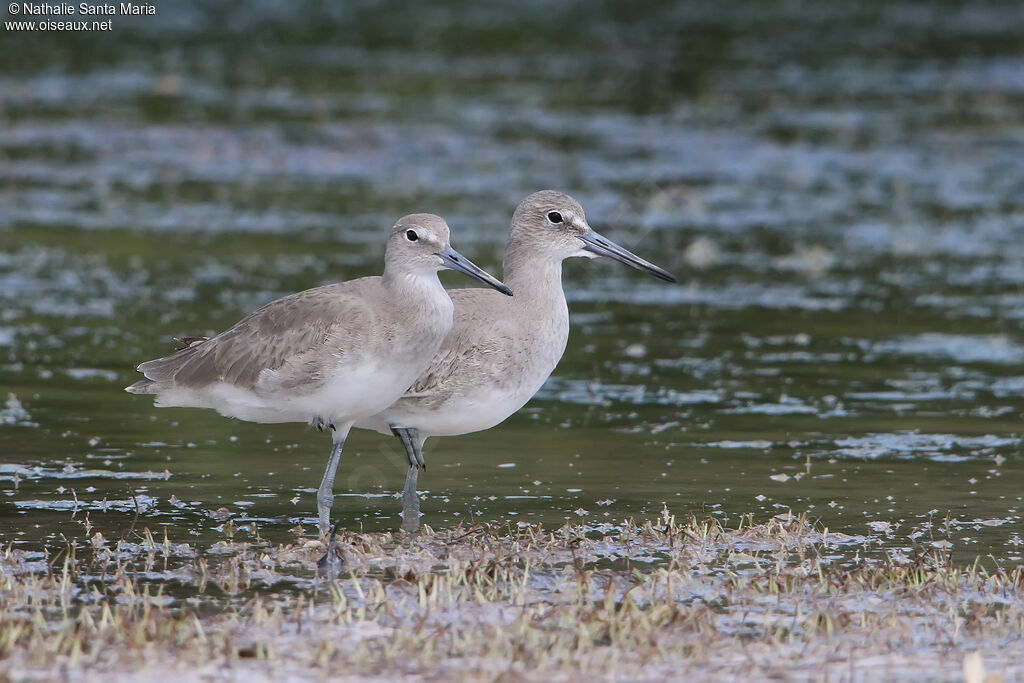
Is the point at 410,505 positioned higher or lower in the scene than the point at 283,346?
lower

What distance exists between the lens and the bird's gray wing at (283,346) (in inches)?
328

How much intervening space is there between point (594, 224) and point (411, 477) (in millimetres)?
7880

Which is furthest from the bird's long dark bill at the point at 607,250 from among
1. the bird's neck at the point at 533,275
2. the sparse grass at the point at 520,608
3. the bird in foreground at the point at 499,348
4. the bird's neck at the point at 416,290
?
the sparse grass at the point at 520,608

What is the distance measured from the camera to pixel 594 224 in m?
16.5

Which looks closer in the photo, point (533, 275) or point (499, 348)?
point (499, 348)

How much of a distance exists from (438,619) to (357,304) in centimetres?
212

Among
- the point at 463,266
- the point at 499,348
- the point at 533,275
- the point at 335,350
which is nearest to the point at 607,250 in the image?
the point at 533,275

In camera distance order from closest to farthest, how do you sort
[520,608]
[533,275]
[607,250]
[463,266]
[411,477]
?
[520,608], [463,266], [411,477], [533,275], [607,250]

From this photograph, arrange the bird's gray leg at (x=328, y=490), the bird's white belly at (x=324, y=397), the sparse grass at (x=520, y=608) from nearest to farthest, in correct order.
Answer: the sparse grass at (x=520, y=608) < the bird's white belly at (x=324, y=397) < the bird's gray leg at (x=328, y=490)

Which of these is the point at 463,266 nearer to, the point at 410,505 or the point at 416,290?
the point at 416,290

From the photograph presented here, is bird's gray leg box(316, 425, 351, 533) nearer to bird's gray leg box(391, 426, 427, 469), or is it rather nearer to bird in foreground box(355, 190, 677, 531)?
bird in foreground box(355, 190, 677, 531)

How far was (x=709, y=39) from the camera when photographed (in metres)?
29.4

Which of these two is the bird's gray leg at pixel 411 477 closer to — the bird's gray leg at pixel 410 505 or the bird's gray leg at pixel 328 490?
the bird's gray leg at pixel 410 505

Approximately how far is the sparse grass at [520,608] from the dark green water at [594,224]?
0.60 metres
